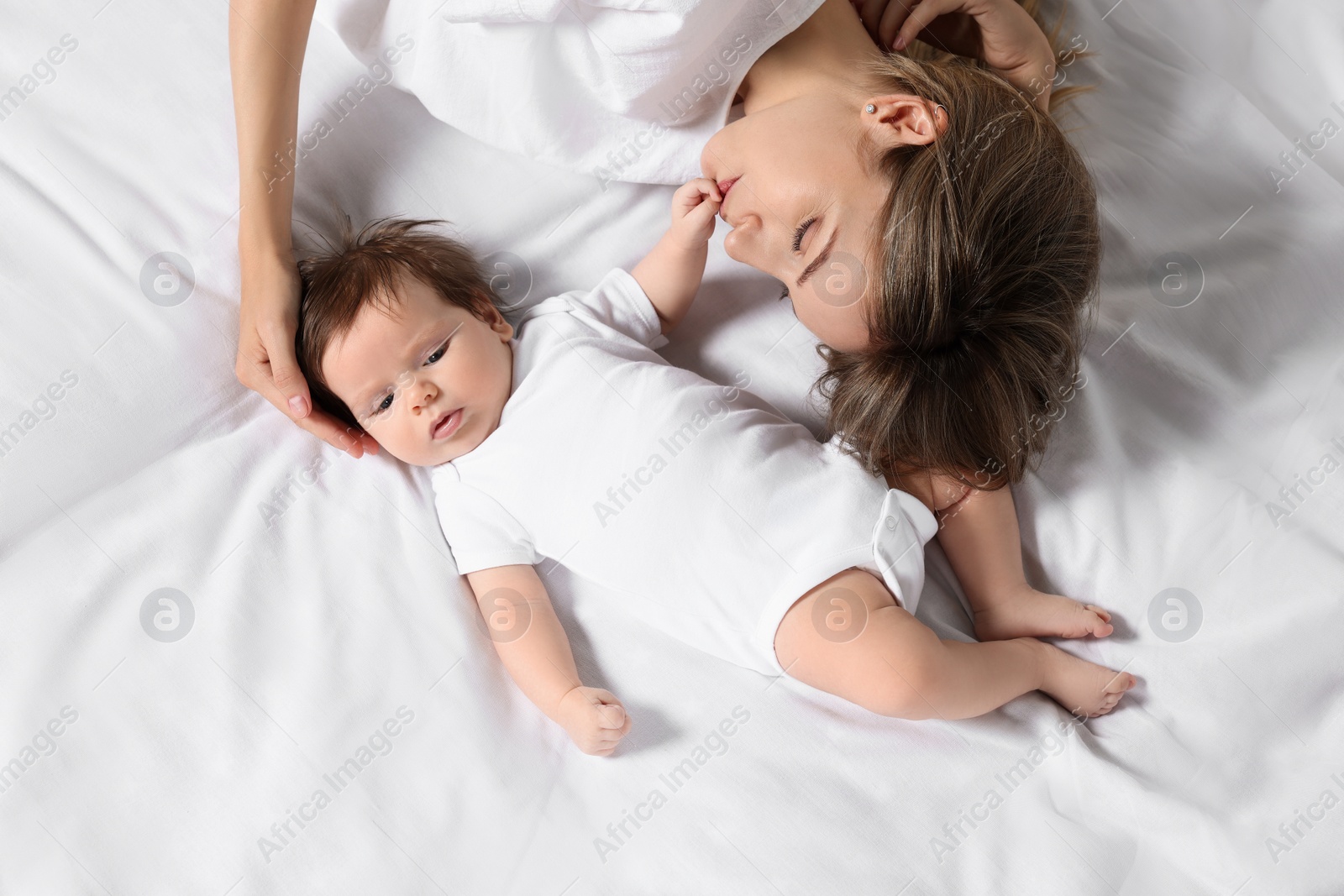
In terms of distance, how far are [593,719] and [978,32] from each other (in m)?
1.12

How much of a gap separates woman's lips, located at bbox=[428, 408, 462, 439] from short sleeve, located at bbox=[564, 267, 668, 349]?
240 millimetres

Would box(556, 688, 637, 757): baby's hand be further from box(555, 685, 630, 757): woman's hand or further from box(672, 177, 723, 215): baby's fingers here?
box(672, 177, 723, 215): baby's fingers

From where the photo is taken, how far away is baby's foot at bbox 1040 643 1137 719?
119 centimetres

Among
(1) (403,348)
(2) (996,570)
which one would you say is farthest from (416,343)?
(2) (996,570)

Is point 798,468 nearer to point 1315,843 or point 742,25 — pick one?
point 742,25

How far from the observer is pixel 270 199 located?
4.16ft

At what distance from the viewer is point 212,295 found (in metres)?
1.31

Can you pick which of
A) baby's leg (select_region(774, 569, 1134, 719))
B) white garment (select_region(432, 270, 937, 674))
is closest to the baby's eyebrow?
white garment (select_region(432, 270, 937, 674))

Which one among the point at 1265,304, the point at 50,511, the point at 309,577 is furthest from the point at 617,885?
the point at 1265,304

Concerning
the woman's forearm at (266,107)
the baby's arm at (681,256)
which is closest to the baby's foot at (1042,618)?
the baby's arm at (681,256)

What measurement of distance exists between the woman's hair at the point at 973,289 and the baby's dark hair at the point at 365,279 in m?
0.57

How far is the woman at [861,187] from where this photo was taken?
114 centimetres

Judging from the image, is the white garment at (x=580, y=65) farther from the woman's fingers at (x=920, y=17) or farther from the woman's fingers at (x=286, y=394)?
the woman's fingers at (x=286, y=394)

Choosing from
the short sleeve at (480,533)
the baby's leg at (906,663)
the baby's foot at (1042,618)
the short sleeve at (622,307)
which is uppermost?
the short sleeve at (622,307)
